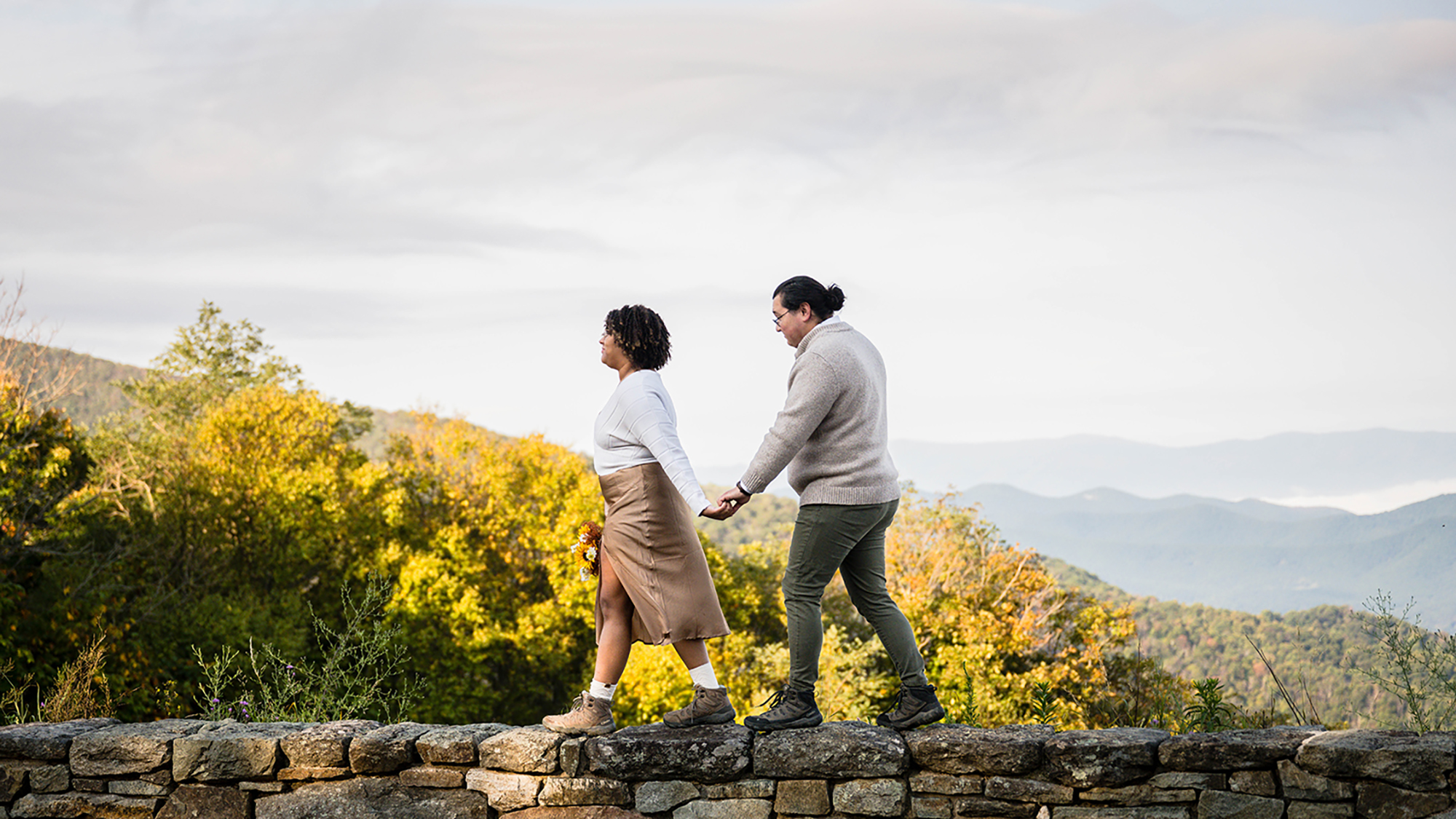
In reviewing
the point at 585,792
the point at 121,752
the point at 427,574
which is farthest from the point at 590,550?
the point at 427,574

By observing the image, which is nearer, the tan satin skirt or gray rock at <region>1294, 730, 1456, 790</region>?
gray rock at <region>1294, 730, 1456, 790</region>

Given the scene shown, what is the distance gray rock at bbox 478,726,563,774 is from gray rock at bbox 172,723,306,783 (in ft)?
2.96

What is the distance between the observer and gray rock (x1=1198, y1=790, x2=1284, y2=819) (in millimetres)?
3594

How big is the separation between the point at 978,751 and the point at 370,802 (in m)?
2.46

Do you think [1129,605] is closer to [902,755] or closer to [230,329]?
[902,755]

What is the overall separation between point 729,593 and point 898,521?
428cm

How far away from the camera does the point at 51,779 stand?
14.1 feet

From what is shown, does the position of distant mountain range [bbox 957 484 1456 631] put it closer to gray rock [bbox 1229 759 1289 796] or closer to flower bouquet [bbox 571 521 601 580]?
gray rock [bbox 1229 759 1289 796]

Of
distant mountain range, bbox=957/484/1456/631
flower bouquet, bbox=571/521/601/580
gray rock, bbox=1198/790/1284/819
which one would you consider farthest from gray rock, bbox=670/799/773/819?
distant mountain range, bbox=957/484/1456/631

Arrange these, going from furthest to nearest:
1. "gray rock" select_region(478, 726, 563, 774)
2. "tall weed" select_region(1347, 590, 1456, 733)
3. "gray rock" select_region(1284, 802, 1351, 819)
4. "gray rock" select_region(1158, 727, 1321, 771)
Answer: "tall weed" select_region(1347, 590, 1456, 733)
"gray rock" select_region(478, 726, 563, 774)
"gray rock" select_region(1158, 727, 1321, 771)
"gray rock" select_region(1284, 802, 1351, 819)

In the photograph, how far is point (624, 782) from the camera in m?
3.95

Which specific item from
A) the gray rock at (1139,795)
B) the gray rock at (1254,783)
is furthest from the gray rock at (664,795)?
the gray rock at (1254,783)

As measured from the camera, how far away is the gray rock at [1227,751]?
11.9 ft

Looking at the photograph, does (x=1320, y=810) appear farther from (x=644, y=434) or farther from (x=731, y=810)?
(x=644, y=434)
